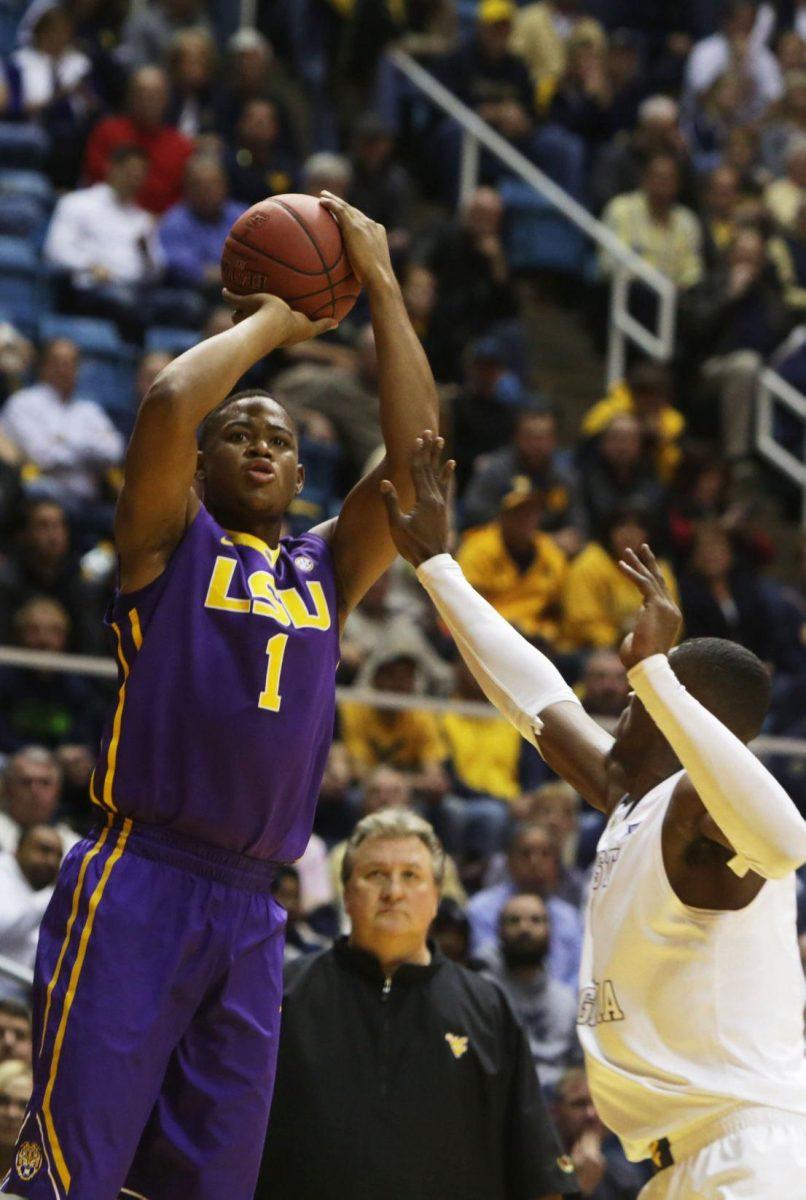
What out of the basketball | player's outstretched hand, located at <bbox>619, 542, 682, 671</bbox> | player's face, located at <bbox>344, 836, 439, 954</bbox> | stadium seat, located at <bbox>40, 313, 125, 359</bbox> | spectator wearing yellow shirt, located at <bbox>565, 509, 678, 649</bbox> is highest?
the basketball

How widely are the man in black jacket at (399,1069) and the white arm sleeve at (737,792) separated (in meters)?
1.78

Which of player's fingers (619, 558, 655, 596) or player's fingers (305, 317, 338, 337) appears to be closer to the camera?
player's fingers (619, 558, 655, 596)

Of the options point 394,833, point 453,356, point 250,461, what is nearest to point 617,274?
point 453,356

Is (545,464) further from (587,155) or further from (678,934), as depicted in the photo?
(678,934)

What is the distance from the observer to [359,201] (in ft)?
40.9

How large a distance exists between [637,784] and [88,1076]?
1320mm

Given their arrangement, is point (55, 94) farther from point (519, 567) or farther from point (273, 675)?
point (273, 675)

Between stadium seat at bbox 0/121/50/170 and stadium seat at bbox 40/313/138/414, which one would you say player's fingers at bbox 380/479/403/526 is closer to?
stadium seat at bbox 40/313/138/414

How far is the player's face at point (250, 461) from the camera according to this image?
4438 millimetres

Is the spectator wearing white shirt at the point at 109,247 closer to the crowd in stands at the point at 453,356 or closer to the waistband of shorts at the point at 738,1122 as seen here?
the crowd in stands at the point at 453,356

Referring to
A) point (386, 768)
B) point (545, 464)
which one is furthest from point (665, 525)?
point (386, 768)

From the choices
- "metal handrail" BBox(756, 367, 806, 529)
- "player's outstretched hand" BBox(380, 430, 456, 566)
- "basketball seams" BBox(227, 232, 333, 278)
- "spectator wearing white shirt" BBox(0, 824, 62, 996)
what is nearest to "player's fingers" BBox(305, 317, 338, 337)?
"basketball seams" BBox(227, 232, 333, 278)

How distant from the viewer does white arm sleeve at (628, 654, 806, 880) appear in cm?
375

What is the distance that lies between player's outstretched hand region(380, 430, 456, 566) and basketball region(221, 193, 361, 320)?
0.40 metres
